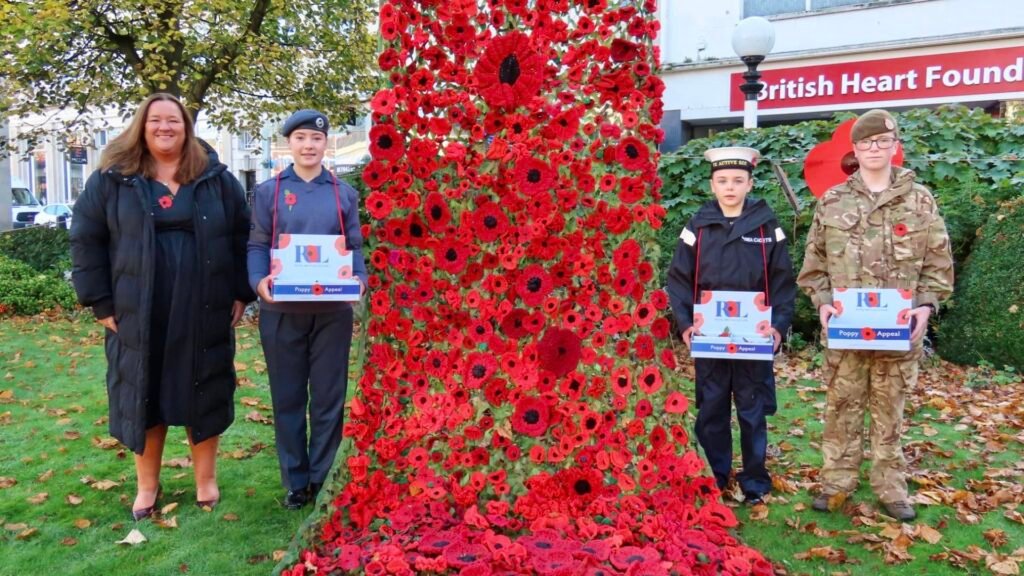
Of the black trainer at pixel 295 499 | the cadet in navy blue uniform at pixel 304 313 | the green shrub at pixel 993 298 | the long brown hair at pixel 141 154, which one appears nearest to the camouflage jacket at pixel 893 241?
the cadet in navy blue uniform at pixel 304 313

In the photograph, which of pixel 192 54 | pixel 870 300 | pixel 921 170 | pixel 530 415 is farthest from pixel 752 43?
pixel 192 54

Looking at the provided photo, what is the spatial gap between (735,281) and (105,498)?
139 inches

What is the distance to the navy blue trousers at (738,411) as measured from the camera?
396 cm

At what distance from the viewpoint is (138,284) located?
3.55 m

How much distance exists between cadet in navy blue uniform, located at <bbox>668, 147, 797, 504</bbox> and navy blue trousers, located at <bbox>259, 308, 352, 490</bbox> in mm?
1732

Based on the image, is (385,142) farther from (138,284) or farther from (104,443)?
(104,443)

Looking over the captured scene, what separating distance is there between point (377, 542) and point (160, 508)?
60.1 inches

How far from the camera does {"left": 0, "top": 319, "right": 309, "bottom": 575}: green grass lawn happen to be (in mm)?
3441

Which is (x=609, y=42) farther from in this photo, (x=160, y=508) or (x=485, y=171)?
(x=160, y=508)

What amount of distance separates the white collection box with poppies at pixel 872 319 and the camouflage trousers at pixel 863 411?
22 cm

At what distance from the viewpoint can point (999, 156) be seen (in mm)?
7770

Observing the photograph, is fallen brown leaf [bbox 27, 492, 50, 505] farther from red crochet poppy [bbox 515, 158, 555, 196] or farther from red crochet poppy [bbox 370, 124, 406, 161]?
red crochet poppy [bbox 515, 158, 555, 196]

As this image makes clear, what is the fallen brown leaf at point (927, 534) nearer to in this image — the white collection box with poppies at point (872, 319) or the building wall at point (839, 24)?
the white collection box with poppies at point (872, 319)

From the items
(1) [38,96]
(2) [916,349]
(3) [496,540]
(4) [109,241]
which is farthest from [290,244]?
(1) [38,96]
